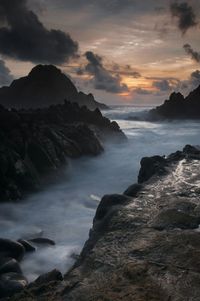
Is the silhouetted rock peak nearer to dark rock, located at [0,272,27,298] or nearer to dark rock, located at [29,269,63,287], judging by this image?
dark rock, located at [0,272,27,298]

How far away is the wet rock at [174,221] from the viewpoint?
1325cm

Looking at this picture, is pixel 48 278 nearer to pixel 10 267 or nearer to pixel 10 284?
pixel 10 284

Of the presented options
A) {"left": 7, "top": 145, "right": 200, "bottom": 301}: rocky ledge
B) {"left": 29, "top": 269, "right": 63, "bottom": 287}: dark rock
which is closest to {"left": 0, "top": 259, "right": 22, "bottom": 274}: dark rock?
{"left": 7, "top": 145, "right": 200, "bottom": 301}: rocky ledge

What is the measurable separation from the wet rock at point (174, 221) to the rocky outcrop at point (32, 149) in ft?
47.9

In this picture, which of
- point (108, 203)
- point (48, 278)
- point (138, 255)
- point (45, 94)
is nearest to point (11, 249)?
point (108, 203)

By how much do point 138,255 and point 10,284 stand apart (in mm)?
4626

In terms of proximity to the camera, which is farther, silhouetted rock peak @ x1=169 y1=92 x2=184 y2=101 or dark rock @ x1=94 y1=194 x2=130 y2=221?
silhouetted rock peak @ x1=169 y1=92 x2=184 y2=101

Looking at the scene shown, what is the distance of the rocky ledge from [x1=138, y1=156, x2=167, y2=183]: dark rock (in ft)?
16.4

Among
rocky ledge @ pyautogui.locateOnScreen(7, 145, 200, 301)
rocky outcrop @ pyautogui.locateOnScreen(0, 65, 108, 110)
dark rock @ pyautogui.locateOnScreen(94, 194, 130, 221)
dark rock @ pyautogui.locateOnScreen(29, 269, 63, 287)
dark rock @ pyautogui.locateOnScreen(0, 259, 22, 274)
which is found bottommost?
dark rock @ pyautogui.locateOnScreen(0, 259, 22, 274)

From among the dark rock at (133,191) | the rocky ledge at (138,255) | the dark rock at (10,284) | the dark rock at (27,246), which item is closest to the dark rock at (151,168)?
the dark rock at (133,191)

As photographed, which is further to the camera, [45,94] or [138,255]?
[45,94]

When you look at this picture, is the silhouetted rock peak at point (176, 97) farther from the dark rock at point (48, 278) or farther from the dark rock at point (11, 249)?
the dark rock at point (48, 278)

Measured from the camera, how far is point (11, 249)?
53.3 ft

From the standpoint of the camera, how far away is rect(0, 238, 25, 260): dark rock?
630 inches
